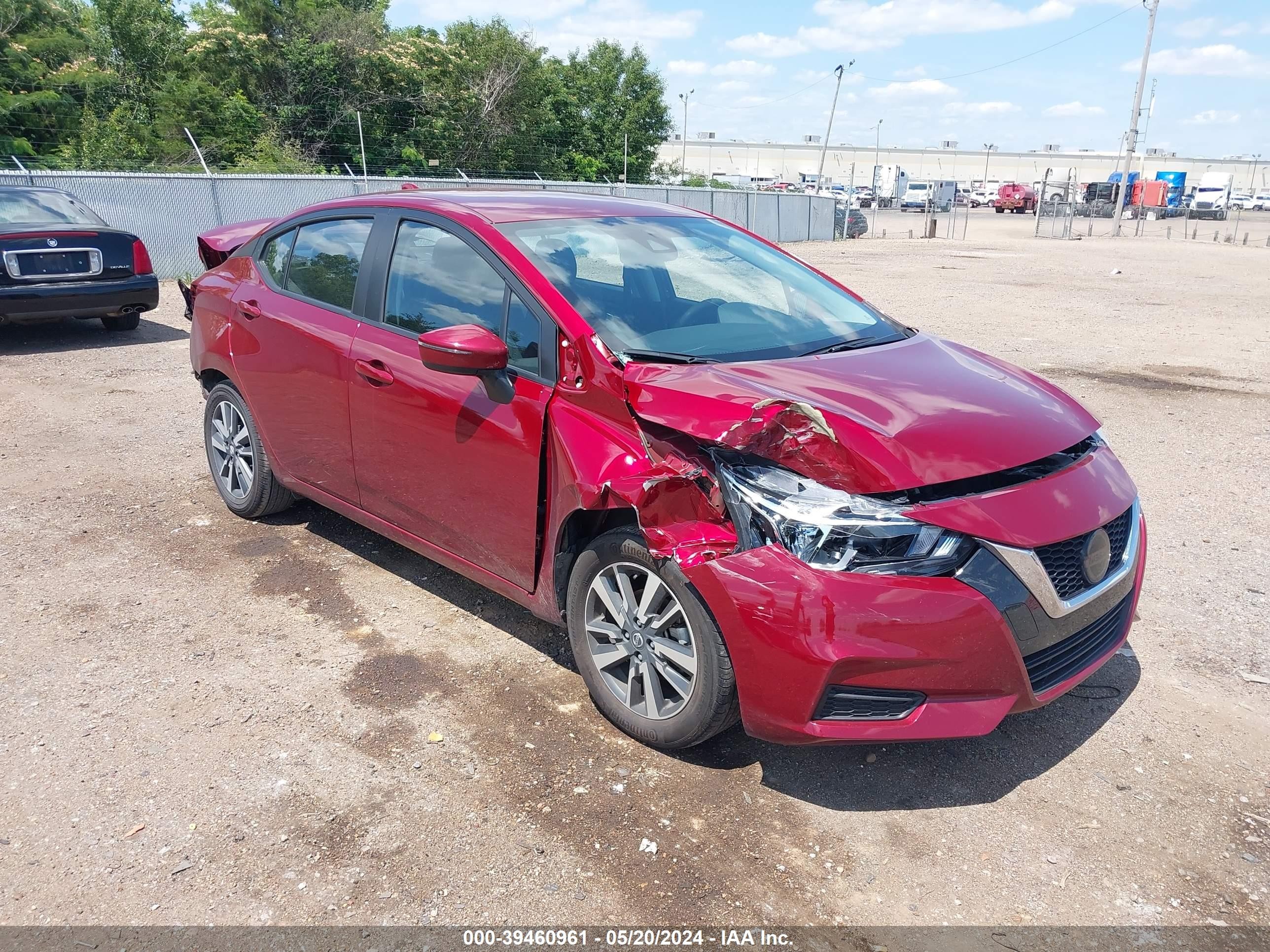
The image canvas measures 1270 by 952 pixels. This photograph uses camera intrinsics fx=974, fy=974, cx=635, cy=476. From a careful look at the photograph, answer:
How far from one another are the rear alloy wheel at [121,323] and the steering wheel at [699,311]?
9.48 meters

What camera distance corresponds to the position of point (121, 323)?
37.0 feet

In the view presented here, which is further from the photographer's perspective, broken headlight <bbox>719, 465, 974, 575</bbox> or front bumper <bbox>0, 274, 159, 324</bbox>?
front bumper <bbox>0, 274, 159, 324</bbox>

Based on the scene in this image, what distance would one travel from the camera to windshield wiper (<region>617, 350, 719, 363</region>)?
3.27 metres

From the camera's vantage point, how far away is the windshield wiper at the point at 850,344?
11.7ft

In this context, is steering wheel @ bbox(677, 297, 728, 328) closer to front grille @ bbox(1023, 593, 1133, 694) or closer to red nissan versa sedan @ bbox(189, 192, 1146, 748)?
red nissan versa sedan @ bbox(189, 192, 1146, 748)

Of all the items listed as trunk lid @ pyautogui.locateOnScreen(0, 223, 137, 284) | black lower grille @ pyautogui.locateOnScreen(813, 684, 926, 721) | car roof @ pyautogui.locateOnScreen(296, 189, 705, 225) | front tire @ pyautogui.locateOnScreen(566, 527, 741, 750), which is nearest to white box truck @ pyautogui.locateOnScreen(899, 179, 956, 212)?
trunk lid @ pyautogui.locateOnScreen(0, 223, 137, 284)

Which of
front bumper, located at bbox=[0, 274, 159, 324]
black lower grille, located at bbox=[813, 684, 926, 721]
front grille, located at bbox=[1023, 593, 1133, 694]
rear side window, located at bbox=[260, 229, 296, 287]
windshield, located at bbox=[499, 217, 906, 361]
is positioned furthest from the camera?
front bumper, located at bbox=[0, 274, 159, 324]

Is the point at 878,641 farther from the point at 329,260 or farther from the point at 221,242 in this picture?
the point at 221,242

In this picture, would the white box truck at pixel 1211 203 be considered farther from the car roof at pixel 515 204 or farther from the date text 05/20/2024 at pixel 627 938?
the date text 05/20/2024 at pixel 627 938

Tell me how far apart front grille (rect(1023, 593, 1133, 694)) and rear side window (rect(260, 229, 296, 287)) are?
375 centimetres

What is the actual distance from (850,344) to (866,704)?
1.51 metres

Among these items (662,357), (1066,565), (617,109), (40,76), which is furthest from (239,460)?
(617,109)

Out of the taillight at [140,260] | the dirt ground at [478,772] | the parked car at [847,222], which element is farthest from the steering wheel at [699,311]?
the parked car at [847,222]

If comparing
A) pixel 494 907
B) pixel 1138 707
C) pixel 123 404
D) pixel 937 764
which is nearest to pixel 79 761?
pixel 494 907
